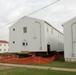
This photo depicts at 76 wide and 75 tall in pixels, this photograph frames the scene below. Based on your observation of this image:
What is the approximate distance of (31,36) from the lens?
2847cm

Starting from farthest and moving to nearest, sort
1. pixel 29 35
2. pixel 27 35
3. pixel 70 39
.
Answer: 1. pixel 27 35
2. pixel 29 35
3. pixel 70 39

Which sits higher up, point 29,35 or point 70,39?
point 29,35

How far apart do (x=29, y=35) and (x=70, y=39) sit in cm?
876

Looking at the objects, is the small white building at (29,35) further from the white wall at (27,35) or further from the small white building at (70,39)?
the small white building at (70,39)

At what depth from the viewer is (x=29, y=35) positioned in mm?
28734

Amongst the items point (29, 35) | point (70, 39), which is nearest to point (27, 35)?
point (29, 35)

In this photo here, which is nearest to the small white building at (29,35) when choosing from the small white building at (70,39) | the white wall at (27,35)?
the white wall at (27,35)

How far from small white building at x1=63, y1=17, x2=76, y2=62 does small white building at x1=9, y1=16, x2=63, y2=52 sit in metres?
5.44

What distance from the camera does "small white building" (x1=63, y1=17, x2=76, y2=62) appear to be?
22062mm

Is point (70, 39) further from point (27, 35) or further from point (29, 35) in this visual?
point (27, 35)

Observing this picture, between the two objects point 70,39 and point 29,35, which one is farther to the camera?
point 29,35

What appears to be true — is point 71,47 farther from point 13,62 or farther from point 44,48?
point 13,62

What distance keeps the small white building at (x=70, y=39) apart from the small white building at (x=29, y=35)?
5439 mm

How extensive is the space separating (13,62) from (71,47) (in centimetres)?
833
